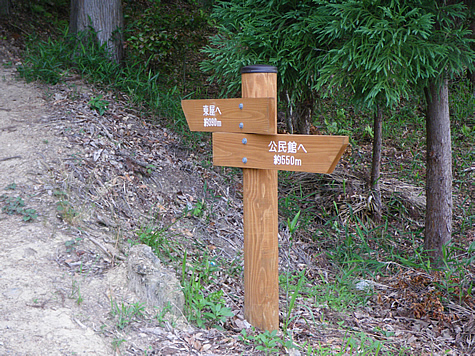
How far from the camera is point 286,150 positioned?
9.86 feet

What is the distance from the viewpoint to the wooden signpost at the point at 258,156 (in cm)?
301

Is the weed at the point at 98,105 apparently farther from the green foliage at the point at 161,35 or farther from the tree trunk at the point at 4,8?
the tree trunk at the point at 4,8

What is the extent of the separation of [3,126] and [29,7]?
14.0 ft

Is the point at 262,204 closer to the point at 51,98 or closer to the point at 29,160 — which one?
the point at 29,160

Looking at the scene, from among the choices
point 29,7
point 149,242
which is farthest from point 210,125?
point 29,7

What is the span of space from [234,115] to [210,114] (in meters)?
0.22

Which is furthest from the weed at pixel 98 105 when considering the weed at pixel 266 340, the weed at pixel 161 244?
the weed at pixel 266 340

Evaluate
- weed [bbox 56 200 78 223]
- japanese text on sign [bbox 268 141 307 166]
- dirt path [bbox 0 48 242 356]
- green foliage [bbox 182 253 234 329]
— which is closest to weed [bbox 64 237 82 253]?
dirt path [bbox 0 48 242 356]

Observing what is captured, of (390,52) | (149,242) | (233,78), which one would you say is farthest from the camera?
(233,78)

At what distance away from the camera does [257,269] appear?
331cm

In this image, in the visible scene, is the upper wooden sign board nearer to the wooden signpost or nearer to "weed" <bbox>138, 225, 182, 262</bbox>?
the wooden signpost

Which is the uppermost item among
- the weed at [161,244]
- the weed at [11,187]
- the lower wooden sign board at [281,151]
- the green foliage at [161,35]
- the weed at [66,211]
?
the green foliage at [161,35]

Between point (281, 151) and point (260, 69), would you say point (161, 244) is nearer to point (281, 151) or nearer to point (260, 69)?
point (281, 151)

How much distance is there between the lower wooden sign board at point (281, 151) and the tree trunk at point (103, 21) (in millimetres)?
4216
